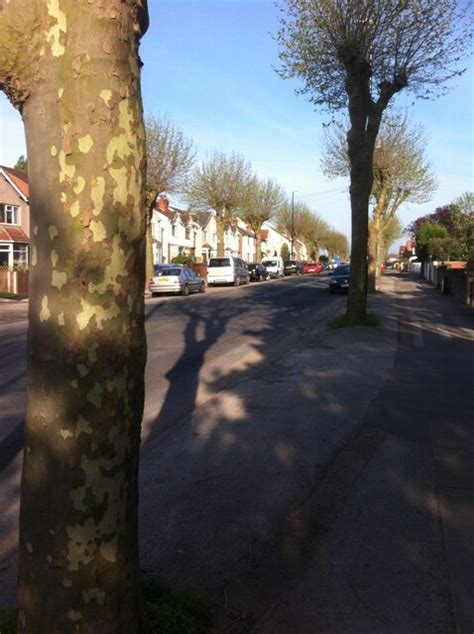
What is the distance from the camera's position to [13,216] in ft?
139

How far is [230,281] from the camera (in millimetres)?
39750

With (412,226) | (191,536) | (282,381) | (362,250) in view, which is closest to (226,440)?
(191,536)

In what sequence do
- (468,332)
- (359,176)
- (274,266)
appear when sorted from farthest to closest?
(274,266), (359,176), (468,332)

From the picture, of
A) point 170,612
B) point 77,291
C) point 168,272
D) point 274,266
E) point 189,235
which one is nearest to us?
point 77,291

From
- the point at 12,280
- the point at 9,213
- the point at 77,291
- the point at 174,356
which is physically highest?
the point at 9,213

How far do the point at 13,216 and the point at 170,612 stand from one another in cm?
4326

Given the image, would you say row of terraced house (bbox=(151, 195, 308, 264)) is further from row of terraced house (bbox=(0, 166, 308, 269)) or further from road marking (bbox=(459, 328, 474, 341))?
road marking (bbox=(459, 328, 474, 341))

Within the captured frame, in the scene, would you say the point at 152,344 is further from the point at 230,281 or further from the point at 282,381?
the point at 230,281

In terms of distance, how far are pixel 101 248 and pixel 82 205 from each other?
0.51ft

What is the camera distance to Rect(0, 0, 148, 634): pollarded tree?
211 centimetres

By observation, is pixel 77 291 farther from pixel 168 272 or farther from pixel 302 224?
pixel 302 224

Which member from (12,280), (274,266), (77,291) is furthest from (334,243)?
(77,291)

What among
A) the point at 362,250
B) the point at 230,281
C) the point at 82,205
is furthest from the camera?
the point at 230,281

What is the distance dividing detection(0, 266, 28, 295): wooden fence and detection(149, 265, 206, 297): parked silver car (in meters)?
6.22
